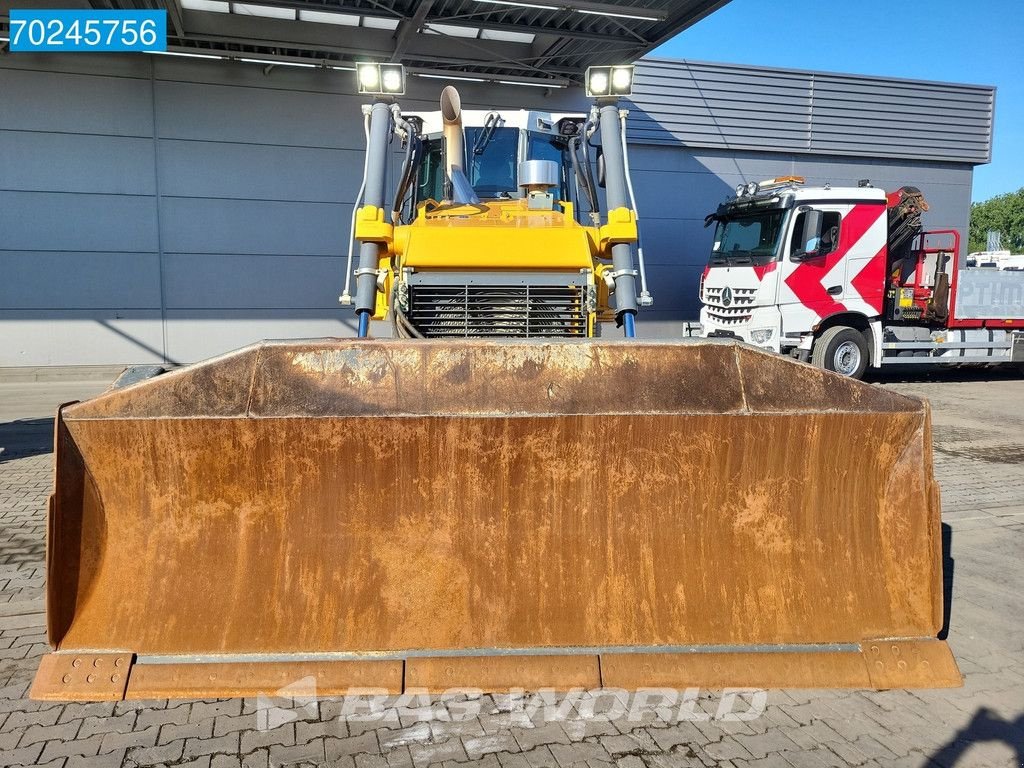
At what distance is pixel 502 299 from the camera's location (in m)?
4.98

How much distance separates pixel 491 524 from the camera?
3.07m

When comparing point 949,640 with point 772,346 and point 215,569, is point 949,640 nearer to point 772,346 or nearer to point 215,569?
point 215,569

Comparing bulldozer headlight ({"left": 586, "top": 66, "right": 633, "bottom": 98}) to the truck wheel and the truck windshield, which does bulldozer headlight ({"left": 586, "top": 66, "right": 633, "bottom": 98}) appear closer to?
the truck windshield

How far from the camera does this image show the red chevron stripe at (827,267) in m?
12.1

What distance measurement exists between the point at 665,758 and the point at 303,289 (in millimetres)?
12729

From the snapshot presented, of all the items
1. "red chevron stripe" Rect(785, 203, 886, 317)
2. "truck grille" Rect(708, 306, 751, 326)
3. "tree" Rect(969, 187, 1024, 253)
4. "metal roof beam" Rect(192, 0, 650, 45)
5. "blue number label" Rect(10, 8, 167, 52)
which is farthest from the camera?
"tree" Rect(969, 187, 1024, 253)

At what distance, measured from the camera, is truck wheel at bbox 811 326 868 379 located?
40.6ft

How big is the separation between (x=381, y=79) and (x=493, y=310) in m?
2.47

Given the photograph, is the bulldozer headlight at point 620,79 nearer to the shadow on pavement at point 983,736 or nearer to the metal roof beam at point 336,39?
the shadow on pavement at point 983,736

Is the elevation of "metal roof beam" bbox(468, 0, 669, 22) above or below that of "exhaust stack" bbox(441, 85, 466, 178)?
above

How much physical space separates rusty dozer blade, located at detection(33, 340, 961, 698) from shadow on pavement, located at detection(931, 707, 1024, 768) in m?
0.21

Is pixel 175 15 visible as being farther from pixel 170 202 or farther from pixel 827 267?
pixel 827 267

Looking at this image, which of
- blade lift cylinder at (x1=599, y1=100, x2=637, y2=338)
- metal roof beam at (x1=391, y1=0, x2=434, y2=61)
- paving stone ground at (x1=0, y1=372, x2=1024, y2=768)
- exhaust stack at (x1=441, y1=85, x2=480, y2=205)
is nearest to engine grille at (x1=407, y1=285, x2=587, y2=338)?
blade lift cylinder at (x1=599, y1=100, x2=637, y2=338)

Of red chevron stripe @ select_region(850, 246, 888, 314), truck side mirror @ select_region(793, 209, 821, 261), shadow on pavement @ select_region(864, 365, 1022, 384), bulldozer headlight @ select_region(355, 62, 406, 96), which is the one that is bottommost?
shadow on pavement @ select_region(864, 365, 1022, 384)
